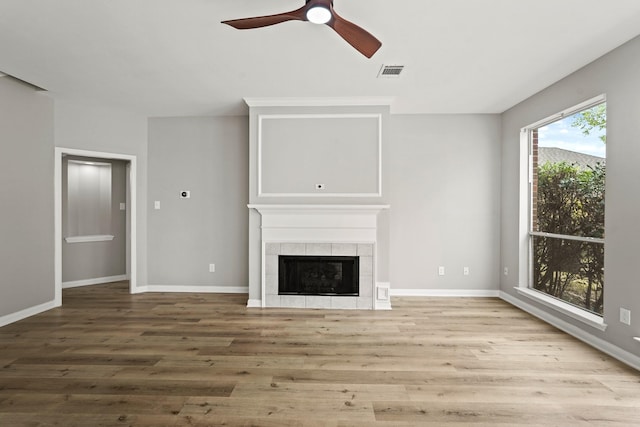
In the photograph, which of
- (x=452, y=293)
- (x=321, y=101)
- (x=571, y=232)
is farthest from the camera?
(x=452, y=293)

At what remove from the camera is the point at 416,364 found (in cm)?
266

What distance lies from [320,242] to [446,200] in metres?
1.96

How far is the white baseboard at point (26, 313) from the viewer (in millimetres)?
3528

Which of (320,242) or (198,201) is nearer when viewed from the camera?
(320,242)

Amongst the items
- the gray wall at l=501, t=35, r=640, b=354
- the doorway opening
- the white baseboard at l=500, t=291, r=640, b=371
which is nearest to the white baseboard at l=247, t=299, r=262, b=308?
the doorway opening

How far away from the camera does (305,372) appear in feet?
8.25

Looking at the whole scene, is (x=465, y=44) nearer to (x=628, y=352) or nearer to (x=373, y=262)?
(x=373, y=262)

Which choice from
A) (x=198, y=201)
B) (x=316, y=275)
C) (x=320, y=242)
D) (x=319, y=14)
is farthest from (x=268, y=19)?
(x=198, y=201)

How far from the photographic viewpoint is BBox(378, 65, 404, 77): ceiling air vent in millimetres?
3227

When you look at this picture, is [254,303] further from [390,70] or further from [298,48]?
[390,70]

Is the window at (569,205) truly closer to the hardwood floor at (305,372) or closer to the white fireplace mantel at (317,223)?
the hardwood floor at (305,372)

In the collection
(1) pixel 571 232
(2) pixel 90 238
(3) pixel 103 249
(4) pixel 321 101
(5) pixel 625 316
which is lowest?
(5) pixel 625 316

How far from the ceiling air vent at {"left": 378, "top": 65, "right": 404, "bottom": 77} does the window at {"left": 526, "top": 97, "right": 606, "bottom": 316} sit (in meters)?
1.82

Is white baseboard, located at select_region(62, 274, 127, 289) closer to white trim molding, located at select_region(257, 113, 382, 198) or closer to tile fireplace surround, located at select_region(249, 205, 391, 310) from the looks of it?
tile fireplace surround, located at select_region(249, 205, 391, 310)
